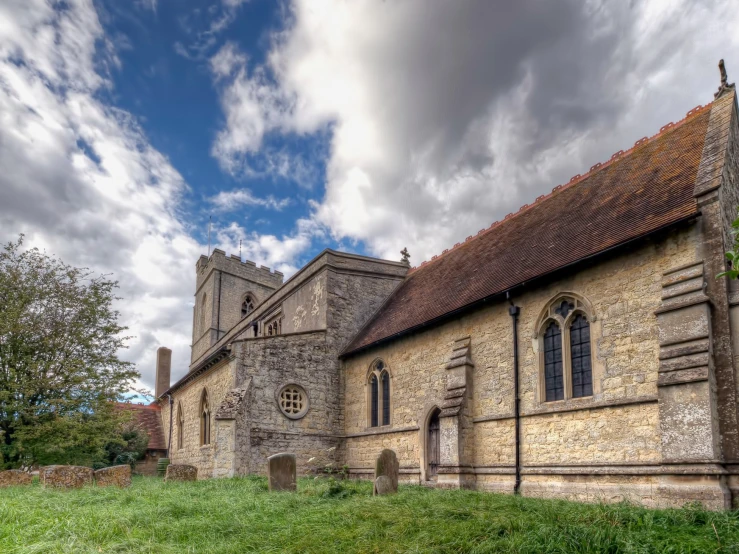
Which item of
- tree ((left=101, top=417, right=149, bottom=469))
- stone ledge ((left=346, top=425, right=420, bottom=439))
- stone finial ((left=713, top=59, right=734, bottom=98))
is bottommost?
tree ((left=101, top=417, right=149, bottom=469))

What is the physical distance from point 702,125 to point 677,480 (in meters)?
8.43

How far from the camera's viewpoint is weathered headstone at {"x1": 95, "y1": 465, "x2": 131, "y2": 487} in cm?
1325

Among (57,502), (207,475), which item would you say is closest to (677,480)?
(57,502)

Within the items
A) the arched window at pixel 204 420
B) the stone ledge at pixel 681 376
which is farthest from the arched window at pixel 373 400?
the stone ledge at pixel 681 376

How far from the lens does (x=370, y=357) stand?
19.0m

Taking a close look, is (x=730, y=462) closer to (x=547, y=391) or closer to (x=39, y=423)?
(x=547, y=391)

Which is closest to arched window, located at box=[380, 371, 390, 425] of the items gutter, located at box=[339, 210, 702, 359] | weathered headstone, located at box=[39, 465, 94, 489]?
gutter, located at box=[339, 210, 702, 359]

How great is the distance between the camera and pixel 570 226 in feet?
47.4

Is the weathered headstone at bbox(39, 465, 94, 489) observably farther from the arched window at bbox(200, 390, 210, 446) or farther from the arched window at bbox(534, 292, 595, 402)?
the arched window at bbox(534, 292, 595, 402)

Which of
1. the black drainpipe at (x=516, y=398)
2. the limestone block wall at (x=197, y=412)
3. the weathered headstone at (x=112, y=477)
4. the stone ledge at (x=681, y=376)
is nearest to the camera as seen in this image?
the stone ledge at (x=681, y=376)

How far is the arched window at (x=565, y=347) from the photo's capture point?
12180 millimetres

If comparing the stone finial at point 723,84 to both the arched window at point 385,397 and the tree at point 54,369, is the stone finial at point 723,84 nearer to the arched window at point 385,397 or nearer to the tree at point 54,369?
the arched window at point 385,397

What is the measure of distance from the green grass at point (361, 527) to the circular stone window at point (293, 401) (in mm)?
8862

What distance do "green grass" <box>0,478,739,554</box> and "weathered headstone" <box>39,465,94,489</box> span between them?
291cm
